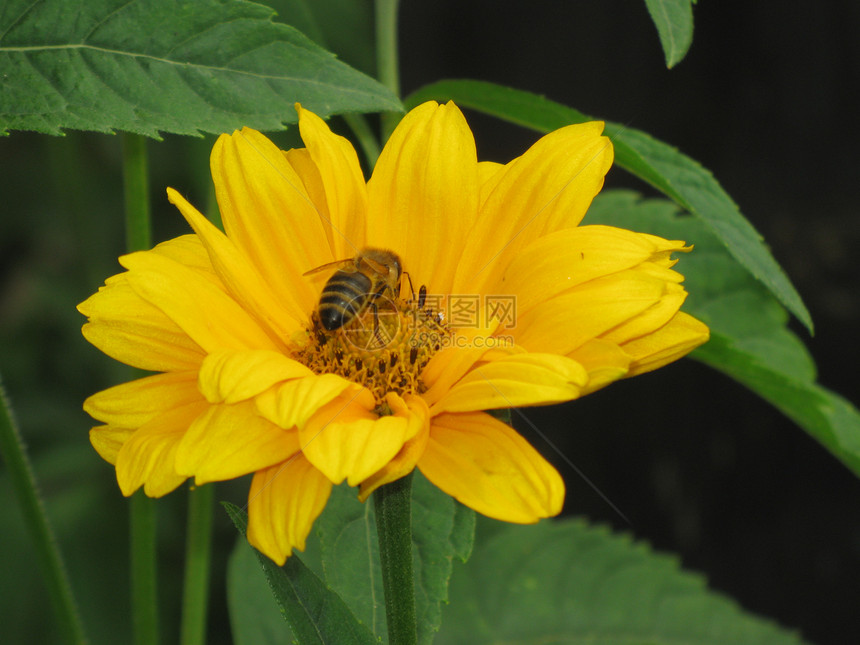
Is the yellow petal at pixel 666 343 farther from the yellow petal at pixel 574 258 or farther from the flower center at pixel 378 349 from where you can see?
the flower center at pixel 378 349

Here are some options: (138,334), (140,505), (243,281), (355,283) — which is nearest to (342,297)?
(355,283)

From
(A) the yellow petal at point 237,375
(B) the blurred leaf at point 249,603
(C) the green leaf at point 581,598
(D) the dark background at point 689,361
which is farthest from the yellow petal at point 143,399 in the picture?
(C) the green leaf at point 581,598

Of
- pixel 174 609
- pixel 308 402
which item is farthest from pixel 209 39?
pixel 174 609

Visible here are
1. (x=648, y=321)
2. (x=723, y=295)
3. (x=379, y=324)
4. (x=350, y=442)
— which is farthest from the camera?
(x=723, y=295)

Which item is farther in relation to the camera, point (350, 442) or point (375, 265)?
point (375, 265)

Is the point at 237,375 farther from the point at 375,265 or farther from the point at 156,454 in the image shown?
the point at 375,265

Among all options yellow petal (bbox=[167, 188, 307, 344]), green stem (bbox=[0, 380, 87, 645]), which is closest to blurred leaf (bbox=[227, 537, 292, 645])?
→ green stem (bbox=[0, 380, 87, 645])

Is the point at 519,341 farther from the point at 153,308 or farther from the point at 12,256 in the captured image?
the point at 12,256
